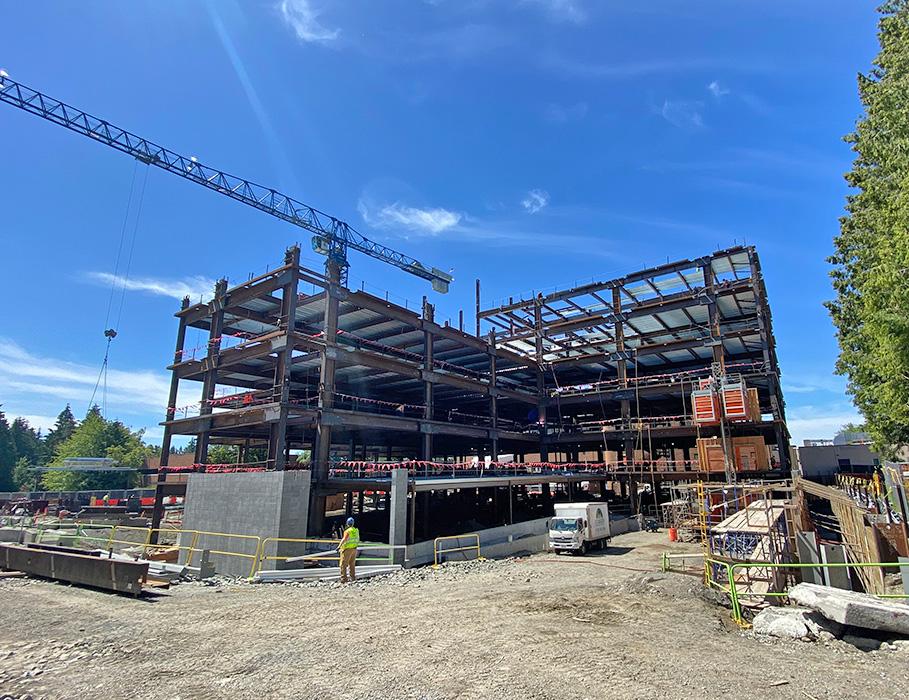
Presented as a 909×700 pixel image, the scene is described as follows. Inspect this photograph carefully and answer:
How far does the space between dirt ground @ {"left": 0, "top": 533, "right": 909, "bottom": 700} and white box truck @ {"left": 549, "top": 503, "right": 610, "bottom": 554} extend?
1060 cm

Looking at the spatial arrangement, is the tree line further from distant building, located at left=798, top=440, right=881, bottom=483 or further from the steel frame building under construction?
distant building, located at left=798, top=440, right=881, bottom=483

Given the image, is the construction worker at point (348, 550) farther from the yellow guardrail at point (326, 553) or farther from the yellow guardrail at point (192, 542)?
the yellow guardrail at point (192, 542)

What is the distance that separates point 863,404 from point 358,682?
30087mm

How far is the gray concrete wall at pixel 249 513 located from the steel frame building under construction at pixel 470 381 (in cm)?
375

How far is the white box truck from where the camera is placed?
2427 cm

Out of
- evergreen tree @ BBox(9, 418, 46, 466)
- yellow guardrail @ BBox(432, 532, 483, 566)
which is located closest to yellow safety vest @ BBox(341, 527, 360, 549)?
yellow guardrail @ BBox(432, 532, 483, 566)

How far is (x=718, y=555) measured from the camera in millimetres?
16812

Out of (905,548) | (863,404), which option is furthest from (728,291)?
(905,548)

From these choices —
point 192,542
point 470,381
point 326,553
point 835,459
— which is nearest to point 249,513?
point 192,542

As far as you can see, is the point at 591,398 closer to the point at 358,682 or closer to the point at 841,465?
the point at 841,465

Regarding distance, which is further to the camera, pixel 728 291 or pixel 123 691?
pixel 728 291

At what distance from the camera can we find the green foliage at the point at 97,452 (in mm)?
59812

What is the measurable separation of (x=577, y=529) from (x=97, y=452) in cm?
7335

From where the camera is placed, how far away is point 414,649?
8.88m
